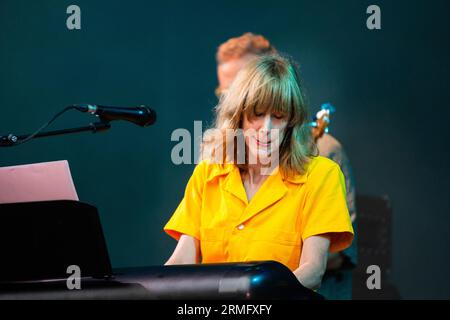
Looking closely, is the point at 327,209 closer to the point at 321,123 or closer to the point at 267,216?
the point at 267,216

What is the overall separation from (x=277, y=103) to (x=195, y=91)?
232cm

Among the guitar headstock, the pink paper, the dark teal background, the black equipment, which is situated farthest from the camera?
the dark teal background

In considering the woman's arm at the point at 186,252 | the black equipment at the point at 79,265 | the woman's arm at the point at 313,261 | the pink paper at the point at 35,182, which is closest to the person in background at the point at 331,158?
the woman's arm at the point at 186,252

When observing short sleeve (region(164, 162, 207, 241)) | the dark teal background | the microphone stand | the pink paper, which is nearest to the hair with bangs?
short sleeve (region(164, 162, 207, 241))

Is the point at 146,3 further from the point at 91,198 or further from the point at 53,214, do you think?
the point at 53,214

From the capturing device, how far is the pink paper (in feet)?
5.54

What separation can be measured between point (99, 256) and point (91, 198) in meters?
2.85

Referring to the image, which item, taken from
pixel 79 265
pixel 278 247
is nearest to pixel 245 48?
pixel 278 247

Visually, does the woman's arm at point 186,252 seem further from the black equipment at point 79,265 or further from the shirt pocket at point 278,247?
the black equipment at point 79,265

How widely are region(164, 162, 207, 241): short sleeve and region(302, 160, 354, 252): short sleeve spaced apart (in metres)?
0.37

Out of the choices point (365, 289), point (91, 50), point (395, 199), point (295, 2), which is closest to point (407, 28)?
point (295, 2)

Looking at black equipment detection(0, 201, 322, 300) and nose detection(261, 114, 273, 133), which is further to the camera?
nose detection(261, 114, 273, 133)

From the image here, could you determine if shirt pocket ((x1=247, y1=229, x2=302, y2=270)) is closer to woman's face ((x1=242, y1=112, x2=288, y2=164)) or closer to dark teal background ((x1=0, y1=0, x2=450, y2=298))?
woman's face ((x1=242, y1=112, x2=288, y2=164))

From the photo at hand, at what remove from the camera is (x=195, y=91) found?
4.46 m
